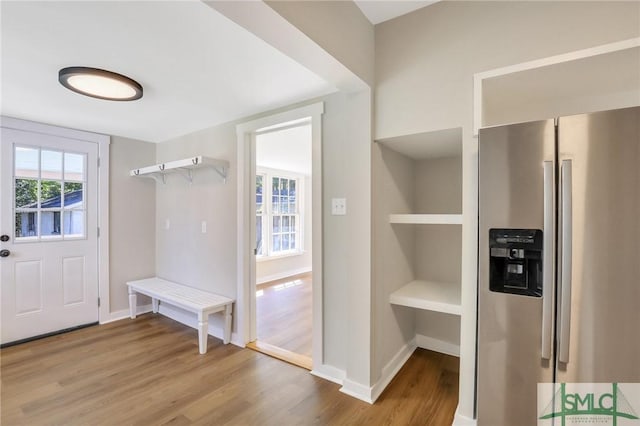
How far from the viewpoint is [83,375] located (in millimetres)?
2369

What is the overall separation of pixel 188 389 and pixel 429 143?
2543 mm

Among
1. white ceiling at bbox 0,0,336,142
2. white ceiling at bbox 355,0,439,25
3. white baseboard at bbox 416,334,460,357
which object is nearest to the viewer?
white ceiling at bbox 0,0,336,142

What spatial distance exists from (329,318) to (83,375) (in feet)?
6.80

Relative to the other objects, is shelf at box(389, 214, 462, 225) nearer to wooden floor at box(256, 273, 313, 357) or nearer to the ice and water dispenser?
the ice and water dispenser

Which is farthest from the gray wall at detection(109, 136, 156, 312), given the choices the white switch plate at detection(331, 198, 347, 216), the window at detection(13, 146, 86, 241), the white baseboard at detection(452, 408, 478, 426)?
the white baseboard at detection(452, 408, 478, 426)

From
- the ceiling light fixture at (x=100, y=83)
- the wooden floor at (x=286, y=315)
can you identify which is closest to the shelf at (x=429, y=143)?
the ceiling light fixture at (x=100, y=83)

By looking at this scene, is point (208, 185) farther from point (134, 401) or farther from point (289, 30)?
point (289, 30)

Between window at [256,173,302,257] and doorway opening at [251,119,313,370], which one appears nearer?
doorway opening at [251,119,313,370]

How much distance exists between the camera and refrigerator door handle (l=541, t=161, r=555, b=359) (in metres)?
1.21

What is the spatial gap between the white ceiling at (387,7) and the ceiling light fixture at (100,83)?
1702 mm

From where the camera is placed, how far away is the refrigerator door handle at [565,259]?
1170 millimetres

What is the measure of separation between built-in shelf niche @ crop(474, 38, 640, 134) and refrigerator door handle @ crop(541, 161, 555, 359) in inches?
19.3

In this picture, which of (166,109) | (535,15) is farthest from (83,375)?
(535,15)

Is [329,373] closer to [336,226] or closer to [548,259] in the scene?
[336,226]
